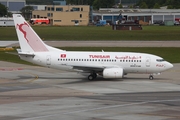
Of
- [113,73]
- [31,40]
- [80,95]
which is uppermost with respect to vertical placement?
[31,40]

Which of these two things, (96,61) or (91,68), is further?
(96,61)

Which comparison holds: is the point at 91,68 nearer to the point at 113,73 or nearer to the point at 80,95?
the point at 113,73

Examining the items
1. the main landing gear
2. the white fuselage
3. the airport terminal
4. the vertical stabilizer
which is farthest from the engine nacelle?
the vertical stabilizer

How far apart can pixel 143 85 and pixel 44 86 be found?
33.1ft

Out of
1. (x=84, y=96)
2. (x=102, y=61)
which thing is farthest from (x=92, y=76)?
(x=84, y=96)

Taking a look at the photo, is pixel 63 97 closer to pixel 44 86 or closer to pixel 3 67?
pixel 44 86

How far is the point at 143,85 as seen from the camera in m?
52.8

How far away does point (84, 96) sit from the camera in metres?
44.8

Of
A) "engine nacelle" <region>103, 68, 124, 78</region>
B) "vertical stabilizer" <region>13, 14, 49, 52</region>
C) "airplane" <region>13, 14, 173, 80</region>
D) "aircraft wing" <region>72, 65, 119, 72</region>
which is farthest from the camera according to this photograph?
"vertical stabilizer" <region>13, 14, 49, 52</region>

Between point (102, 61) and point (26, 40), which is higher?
point (26, 40)

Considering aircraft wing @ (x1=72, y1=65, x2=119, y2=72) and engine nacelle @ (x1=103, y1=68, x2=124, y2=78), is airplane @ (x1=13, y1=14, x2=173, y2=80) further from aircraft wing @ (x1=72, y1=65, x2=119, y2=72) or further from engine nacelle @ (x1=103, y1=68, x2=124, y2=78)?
engine nacelle @ (x1=103, y1=68, x2=124, y2=78)

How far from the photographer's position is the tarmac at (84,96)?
118ft

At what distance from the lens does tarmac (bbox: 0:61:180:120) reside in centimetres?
3583

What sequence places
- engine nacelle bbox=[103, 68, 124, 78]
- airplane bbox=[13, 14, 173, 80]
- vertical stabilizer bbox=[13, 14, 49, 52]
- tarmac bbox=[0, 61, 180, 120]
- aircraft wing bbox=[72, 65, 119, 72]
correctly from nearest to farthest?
tarmac bbox=[0, 61, 180, 120], engine nacelle bbox=[103, 68, 124, 78], aircraft wing bbox=[72, 65, 119, 72], airplane bbox=[13, 14, 173, 80], vertical stabilizer bbox=[13, 14, 49, 52]
